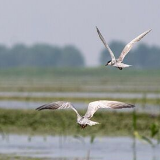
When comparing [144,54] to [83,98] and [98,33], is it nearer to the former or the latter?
[83,98]

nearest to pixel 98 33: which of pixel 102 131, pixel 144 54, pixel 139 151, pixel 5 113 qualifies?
pixel 139 151

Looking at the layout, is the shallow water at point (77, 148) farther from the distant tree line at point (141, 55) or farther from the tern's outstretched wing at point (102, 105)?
the distant tree line at point (141, 55)

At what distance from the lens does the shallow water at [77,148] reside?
1727 centimetres

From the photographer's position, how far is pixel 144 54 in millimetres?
129625

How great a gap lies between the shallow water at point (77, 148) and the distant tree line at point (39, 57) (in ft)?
364

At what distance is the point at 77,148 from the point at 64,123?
4.46 metres

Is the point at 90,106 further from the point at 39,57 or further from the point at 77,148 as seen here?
the point at 39,57

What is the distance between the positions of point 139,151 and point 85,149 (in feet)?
3.86

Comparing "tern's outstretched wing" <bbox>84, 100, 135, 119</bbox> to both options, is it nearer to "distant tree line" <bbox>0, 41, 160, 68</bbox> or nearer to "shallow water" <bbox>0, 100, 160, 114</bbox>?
"shallow water" <bbox>0, 100, 160, 114</bbox>

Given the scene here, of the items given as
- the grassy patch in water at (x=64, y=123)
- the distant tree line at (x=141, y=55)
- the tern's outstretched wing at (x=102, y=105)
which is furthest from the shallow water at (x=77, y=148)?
the distant tree line at (x=141, y=55)

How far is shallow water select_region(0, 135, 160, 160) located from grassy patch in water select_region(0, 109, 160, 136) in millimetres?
1028

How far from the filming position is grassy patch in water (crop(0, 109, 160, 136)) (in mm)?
21828

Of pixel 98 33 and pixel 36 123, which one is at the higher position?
pixel 98 33

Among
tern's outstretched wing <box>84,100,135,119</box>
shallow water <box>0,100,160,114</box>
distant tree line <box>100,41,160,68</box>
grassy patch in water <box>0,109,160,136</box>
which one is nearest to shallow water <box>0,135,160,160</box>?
grassy patch in water <box>0,109,160,136</box>
